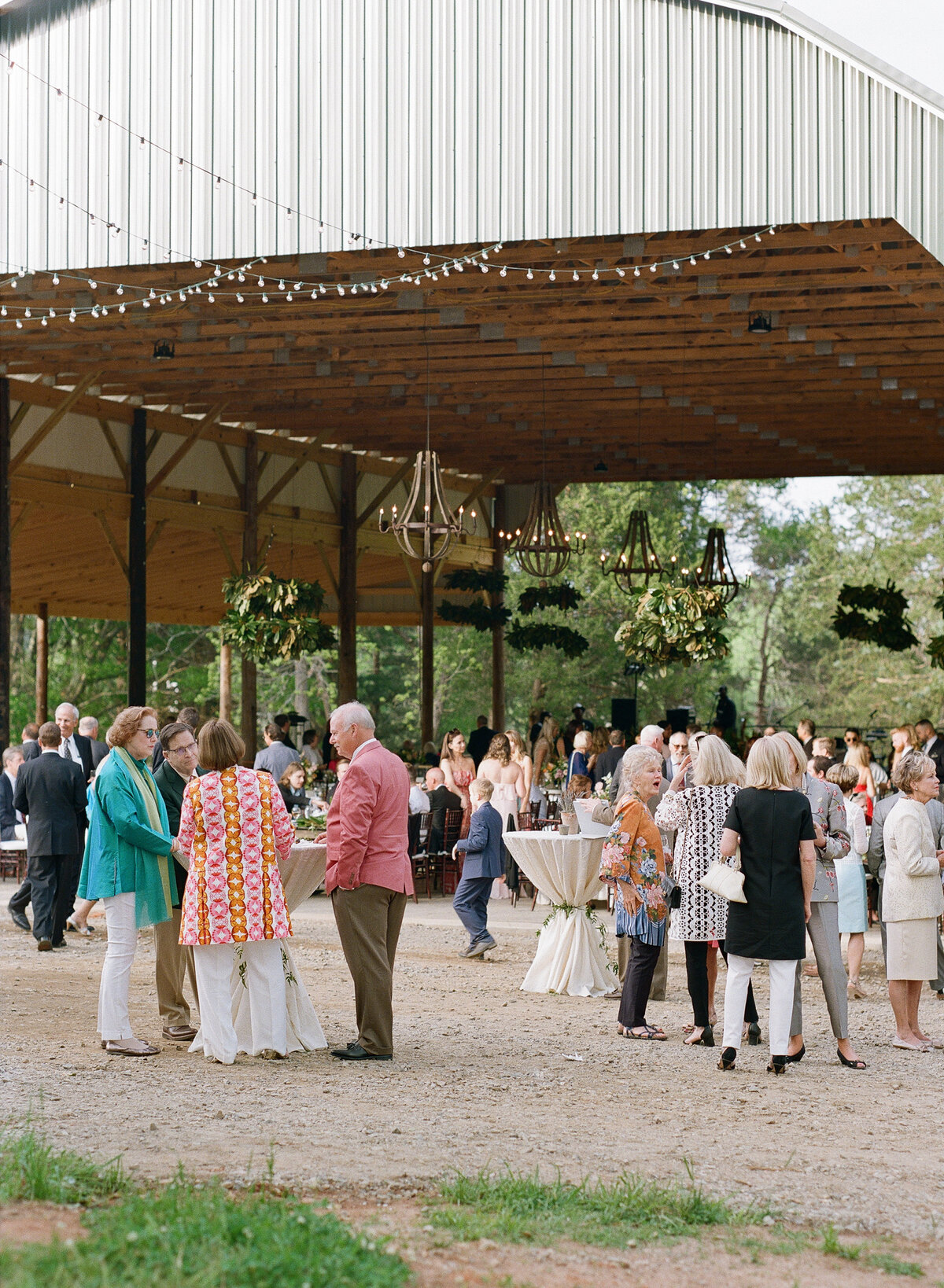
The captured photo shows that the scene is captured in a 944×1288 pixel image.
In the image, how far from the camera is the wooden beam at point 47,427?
1561cm

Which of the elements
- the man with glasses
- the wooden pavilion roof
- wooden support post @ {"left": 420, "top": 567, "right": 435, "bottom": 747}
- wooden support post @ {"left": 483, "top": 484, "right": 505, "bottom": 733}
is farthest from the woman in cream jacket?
wooden support post @ {"left": 483, "top": 484, "right": 505, "bottom": 733}

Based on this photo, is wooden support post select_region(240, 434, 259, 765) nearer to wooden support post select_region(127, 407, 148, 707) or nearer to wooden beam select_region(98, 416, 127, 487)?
wooden support post select_region(127, 407, 148, 707)

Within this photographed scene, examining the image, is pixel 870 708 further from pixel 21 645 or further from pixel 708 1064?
pixel 708 1064

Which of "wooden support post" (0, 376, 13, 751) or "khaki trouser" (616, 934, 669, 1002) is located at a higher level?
"wooden support post" (0, 376, 13, 751)

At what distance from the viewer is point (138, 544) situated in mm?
17484

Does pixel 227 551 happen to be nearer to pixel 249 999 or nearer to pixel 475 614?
pixel 475 614

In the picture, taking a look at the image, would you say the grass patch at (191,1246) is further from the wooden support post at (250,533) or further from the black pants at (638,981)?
the wooden support post at (250,533)

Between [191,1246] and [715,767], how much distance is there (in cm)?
417

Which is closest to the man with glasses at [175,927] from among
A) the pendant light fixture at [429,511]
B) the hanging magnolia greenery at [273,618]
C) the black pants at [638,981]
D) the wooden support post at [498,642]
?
the black pants at [638,981]

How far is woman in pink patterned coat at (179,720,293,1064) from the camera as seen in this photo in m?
6.57

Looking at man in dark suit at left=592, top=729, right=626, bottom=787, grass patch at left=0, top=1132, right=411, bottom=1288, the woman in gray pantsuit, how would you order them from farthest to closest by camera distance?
man in dark suit at left=592, top=729, right=626, bottom=787, the woman in gray pantsuit, grass patch at left=0, top=1132, right=411, bottom=1288

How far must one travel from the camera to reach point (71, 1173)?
14.3 feet

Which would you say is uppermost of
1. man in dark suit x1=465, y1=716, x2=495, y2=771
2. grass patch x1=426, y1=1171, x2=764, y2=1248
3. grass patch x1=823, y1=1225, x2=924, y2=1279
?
man in dark suit x1=465, y1=716, x2=495, y2=771

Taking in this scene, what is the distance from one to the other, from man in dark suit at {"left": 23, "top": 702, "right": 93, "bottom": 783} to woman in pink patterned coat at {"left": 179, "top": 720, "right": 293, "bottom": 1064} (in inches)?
148
